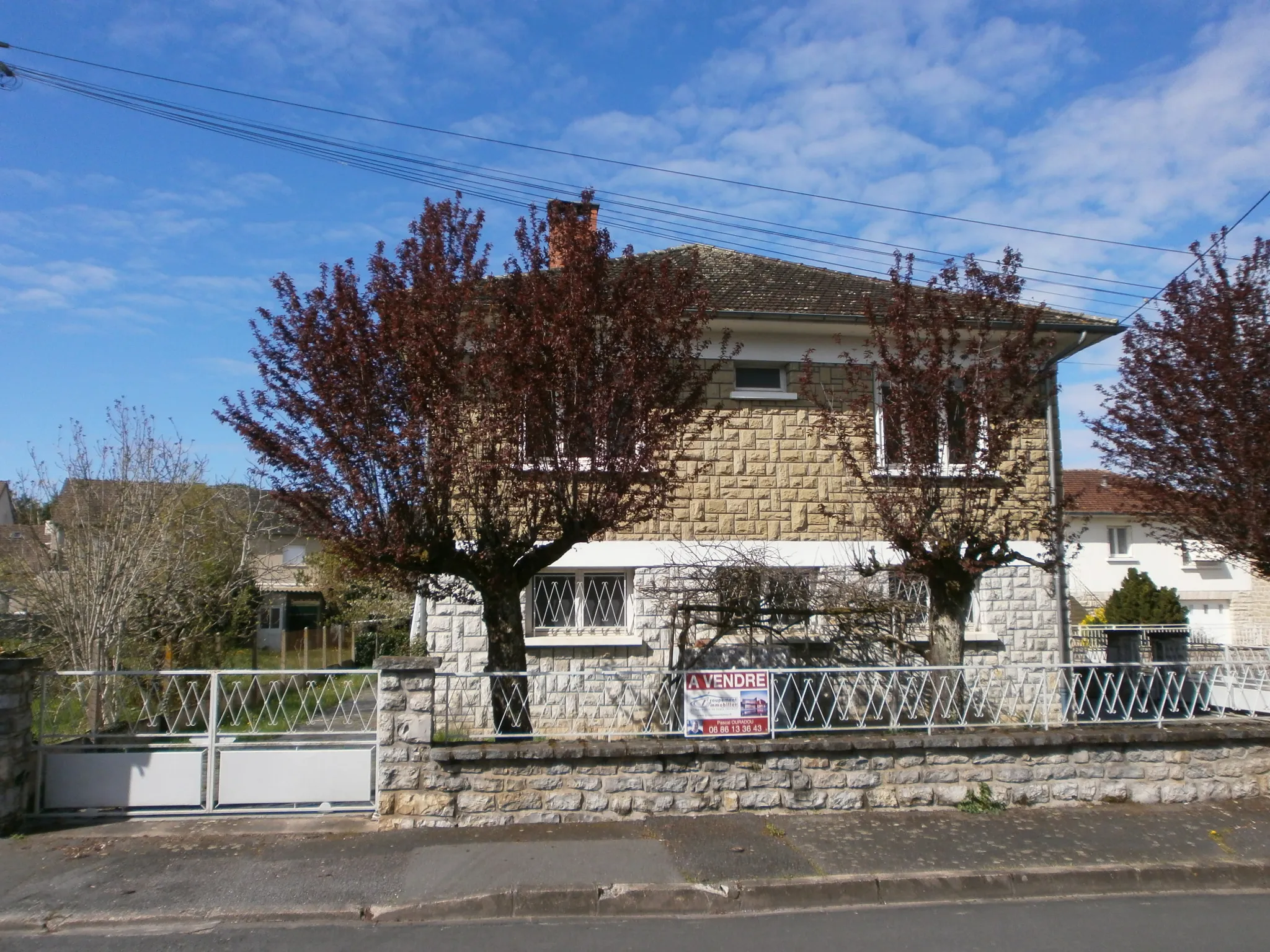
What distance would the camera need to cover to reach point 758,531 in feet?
39.5

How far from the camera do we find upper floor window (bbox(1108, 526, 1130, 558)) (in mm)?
32156

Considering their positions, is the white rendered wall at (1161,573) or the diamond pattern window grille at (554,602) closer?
the diamond pattern window grille at (554,602)

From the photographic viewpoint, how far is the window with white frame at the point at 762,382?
12.3 meters

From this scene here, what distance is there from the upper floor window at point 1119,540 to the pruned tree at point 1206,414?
24.3 meters

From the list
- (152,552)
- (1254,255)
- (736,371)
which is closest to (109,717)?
(152,552)

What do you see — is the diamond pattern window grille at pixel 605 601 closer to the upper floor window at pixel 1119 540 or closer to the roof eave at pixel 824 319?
the roof eave at pixel 824 319

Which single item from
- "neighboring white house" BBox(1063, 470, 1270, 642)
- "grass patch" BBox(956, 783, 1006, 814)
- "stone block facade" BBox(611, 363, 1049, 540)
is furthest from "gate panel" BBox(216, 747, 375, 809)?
"neighboring white house" BBox(1063, 470, 1270, 642)

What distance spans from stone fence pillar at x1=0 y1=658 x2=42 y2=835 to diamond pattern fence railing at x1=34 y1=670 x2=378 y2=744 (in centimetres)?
15

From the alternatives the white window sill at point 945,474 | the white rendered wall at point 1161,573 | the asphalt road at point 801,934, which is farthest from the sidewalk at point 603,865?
the white rendered wall at point 1161,573

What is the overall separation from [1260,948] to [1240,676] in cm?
506

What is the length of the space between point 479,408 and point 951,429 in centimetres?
450

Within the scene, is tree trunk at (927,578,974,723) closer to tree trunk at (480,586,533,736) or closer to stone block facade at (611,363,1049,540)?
stone block facade at (611,363,1049,540)

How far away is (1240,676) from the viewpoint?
9727 millimetres

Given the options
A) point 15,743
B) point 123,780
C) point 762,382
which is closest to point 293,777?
point 123,780
